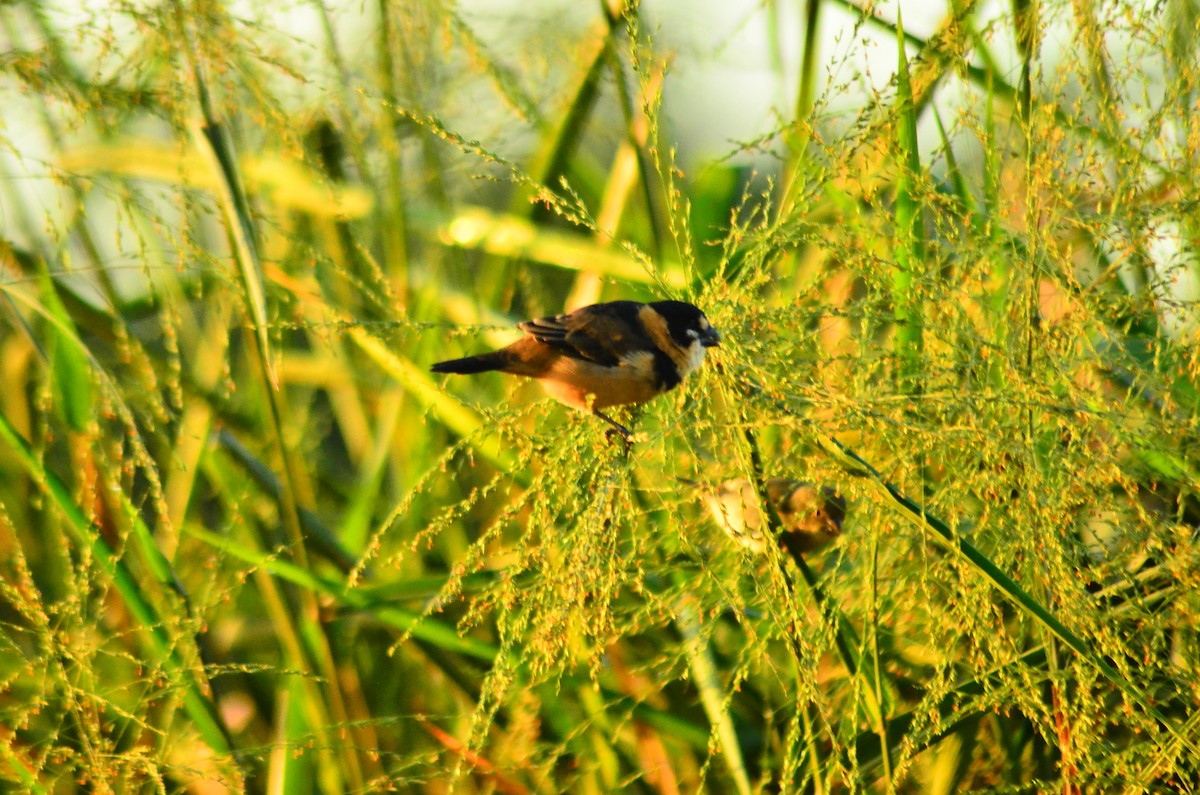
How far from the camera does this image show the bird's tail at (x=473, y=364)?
1873 mm

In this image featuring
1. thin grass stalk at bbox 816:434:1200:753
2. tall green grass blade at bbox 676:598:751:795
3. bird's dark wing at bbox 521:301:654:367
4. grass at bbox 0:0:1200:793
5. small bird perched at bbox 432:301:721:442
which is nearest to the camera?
thin grass stalk at bbox 816:434:1200:753

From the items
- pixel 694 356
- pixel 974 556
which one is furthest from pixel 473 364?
pixel 974 556

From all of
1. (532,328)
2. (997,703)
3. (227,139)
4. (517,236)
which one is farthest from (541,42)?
(997,703)

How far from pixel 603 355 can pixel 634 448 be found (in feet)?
1.46

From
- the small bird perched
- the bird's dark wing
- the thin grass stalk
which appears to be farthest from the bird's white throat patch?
the thin grass stalk

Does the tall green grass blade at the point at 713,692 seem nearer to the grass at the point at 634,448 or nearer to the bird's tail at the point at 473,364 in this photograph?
the grass at the point at 634,448

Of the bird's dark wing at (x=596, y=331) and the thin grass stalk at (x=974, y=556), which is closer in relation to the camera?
the thin grass stalk at (x=974, y=556)

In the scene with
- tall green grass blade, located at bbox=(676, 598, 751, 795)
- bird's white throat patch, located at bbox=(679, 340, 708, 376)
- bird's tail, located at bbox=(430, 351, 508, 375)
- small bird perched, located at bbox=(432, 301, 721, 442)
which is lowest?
tall green grass blade, located at bbox=(676, 598, 751, 795)

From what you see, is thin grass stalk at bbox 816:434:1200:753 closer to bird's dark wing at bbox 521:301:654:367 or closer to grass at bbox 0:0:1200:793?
grass at bbox 0:0:1200:793

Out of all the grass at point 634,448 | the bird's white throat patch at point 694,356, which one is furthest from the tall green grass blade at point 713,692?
the bird's white throat patch at point 694,356

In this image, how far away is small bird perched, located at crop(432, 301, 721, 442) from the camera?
5.83 feet

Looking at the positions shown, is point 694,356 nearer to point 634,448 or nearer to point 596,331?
point 634,448

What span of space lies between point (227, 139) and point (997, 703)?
49.9 inches

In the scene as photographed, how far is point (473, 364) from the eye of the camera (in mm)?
1942
